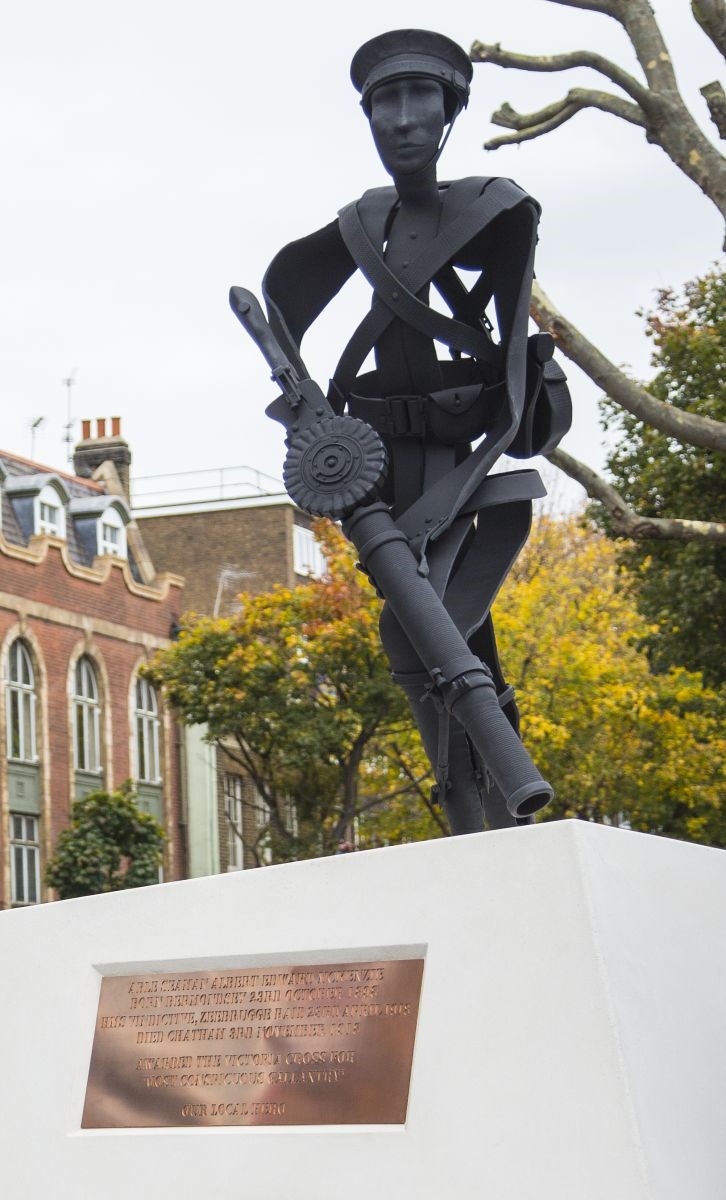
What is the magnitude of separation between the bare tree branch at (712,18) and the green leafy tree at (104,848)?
845 inches

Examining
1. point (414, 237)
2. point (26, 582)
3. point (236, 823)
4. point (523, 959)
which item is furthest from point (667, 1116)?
point (236, 823)

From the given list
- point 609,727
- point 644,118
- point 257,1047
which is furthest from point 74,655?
point 257,1047

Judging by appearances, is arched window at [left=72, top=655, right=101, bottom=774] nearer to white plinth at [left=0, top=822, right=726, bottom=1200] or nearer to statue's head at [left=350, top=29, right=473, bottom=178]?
statue's head at [left=350, top=29, right=473, bottom=178]

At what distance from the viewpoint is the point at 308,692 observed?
3316cm

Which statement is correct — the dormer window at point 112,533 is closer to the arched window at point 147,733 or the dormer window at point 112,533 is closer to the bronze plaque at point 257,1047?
the arched window at point 147,733

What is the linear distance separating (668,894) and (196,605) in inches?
1829

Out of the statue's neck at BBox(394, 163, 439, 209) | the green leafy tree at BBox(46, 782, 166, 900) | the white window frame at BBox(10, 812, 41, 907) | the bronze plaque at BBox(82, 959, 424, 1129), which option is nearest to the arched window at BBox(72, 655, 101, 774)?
Answer: the white window frame at BBox(10, 812, 41, 907)

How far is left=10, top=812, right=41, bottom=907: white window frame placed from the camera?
34812mm

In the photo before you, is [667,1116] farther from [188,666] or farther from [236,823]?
[236,823]

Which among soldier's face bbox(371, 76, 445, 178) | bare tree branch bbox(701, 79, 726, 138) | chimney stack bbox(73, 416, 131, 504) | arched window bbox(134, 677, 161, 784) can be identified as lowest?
soldier's face bbox(371, 76, 445, 178)

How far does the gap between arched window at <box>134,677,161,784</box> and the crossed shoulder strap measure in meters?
33.3

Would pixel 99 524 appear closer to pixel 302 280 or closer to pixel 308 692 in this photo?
pixel 308 692

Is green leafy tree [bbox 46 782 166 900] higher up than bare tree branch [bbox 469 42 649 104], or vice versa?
green leafy tree [bbox 46 782 166 900]

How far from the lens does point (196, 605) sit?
170 feet
